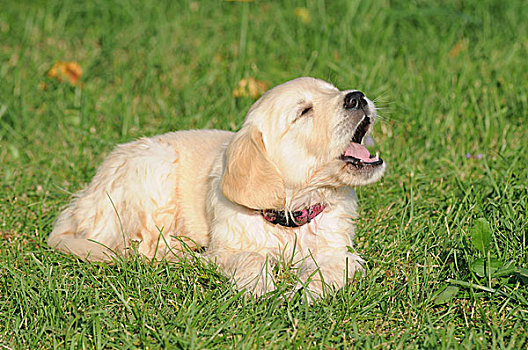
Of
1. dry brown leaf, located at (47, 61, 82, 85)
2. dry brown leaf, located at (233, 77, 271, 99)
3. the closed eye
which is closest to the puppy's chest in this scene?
the closed eye

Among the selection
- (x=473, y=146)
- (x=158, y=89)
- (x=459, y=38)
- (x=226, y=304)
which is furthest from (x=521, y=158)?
(x=158, y=89)

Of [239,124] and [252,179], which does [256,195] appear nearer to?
[252,179]

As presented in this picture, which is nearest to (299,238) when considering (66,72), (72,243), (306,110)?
(306,110)

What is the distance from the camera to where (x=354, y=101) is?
3227 mm

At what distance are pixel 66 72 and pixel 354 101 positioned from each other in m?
3.22

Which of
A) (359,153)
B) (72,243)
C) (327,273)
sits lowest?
(72,243)

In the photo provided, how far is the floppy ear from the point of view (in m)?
3.13

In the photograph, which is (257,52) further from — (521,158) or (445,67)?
(521,158)

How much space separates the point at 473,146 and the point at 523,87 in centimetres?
77

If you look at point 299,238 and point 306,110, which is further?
point 299,238

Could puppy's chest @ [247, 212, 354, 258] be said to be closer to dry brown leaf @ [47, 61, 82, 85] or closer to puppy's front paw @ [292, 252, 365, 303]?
puppy's front paw @ [292, 252, 365, 303]

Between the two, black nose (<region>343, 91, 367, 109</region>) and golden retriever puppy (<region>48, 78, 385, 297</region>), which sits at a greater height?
black nose (<region>343, 91, 367, 109</region>)

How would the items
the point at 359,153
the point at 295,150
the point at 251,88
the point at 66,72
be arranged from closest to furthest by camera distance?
the point at 295,150 < the point at 359,153 < the point at 251,88 < the point at 66,72

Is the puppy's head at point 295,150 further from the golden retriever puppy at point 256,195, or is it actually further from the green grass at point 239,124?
the green grass at point 239,124
